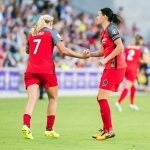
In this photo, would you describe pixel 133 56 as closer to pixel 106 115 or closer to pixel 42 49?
pixel 106 115

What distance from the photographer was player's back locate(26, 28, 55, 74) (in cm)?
1310

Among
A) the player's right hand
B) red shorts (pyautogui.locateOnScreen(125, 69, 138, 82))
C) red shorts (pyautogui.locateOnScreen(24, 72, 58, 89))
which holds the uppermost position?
the player's right hand

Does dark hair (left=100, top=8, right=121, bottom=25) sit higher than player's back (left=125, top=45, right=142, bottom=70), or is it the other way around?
dark hair (left=100, top=8, right=121, bottom=25)

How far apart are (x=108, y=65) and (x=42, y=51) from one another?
Result: 120cm

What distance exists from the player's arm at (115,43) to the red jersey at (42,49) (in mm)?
920

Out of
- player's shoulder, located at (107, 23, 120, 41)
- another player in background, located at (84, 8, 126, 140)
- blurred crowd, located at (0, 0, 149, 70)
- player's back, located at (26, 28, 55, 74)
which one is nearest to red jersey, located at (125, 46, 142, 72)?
blurred crowd, located at (0, 0, 149, 70)

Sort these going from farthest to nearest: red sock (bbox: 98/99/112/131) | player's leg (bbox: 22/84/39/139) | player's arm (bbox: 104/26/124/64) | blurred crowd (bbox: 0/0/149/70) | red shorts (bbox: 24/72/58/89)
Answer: blurred crowd (bbox: 0/0/149/70) → red shorts (bbox: 24/72/58/89) → red sock (bbox: 98/99/112/131) → player's arm (bbox: 104/26/124/64) → player's leg (bbox: 22/84/39/139)

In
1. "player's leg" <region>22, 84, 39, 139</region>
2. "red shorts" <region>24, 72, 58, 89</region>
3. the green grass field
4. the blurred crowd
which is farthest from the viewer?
the blurred crowd

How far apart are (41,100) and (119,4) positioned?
12.7 meters

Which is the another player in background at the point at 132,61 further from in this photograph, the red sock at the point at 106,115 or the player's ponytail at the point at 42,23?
the player's ponytail at the point at 42,23

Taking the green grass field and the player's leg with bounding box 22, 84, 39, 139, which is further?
the player's leg with bounding box 22, 84, 39, 139

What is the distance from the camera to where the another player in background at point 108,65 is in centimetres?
1305

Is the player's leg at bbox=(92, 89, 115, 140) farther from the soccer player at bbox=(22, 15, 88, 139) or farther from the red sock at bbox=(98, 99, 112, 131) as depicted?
the soccer player at bbox=(22, 15, 88, 139)

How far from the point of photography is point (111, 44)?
43.4 ft
